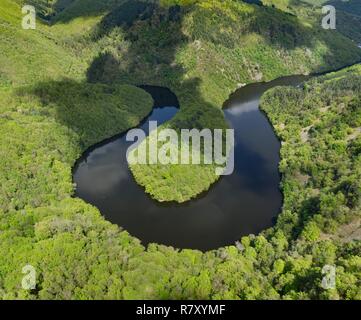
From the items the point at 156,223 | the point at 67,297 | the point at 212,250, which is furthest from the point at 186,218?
the point at 67,297

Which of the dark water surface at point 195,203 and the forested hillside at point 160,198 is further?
the dark water surface at point 195,203

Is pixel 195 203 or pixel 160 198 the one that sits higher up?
pixel 160 198

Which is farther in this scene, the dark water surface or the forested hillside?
the dark water surface

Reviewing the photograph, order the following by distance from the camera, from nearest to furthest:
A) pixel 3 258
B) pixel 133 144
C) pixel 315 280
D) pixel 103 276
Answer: pixel 315 280, pixel 103 276, pixel 3 258, pixel 133 144

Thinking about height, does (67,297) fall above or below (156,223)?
below

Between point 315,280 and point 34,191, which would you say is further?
point 34,191

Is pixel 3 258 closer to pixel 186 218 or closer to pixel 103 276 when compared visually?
pixel 103 276

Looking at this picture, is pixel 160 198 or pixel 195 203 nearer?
pixel 160 198

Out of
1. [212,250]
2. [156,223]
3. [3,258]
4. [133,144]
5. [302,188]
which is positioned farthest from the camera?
[133,144]
